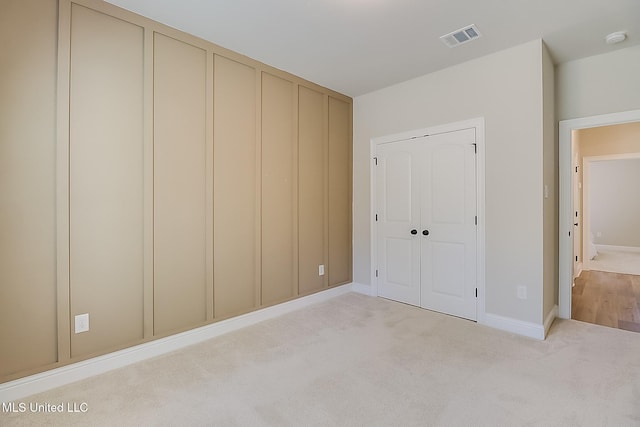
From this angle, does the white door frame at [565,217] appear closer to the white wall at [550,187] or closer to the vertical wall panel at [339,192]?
the white wall at [550,187]

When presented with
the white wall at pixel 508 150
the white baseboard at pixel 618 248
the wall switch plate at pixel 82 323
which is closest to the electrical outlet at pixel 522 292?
the white wall at pixel 508 150

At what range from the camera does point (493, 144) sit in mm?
3105

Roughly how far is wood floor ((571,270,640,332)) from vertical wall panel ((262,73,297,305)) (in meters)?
3.18

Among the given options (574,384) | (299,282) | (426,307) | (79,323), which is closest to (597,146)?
(426,307)

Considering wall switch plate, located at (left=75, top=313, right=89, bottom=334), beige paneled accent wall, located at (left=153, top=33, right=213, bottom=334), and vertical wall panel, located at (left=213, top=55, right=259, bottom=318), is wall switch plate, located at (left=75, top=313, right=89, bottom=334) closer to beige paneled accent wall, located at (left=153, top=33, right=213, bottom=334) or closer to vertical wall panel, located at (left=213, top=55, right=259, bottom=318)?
beige paneled accent wall, located at (left=153, top=33, right=213, bottom=334)

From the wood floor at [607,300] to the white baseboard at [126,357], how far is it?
3267mm

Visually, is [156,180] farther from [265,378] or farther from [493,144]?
[493,144]

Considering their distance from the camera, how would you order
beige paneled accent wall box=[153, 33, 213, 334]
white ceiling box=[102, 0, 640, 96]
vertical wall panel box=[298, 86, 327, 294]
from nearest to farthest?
1. white ceiling box=[102, 0, 640, 96]
2. beige paneled accent wall box=[153, 33, 213, 334]
3. vertical wall panel box=[298, 86, 327, 294]

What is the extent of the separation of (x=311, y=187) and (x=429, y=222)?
145 cm

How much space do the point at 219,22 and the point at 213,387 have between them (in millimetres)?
2743

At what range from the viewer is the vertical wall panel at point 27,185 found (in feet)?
6.42

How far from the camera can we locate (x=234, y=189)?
121 inches

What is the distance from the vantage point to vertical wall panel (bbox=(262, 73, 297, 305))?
11.0 feet

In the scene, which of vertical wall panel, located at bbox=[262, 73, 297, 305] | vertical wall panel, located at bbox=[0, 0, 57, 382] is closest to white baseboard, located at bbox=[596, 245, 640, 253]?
vertical wall panel, located at bbox=[262, 73, 297, 305]
